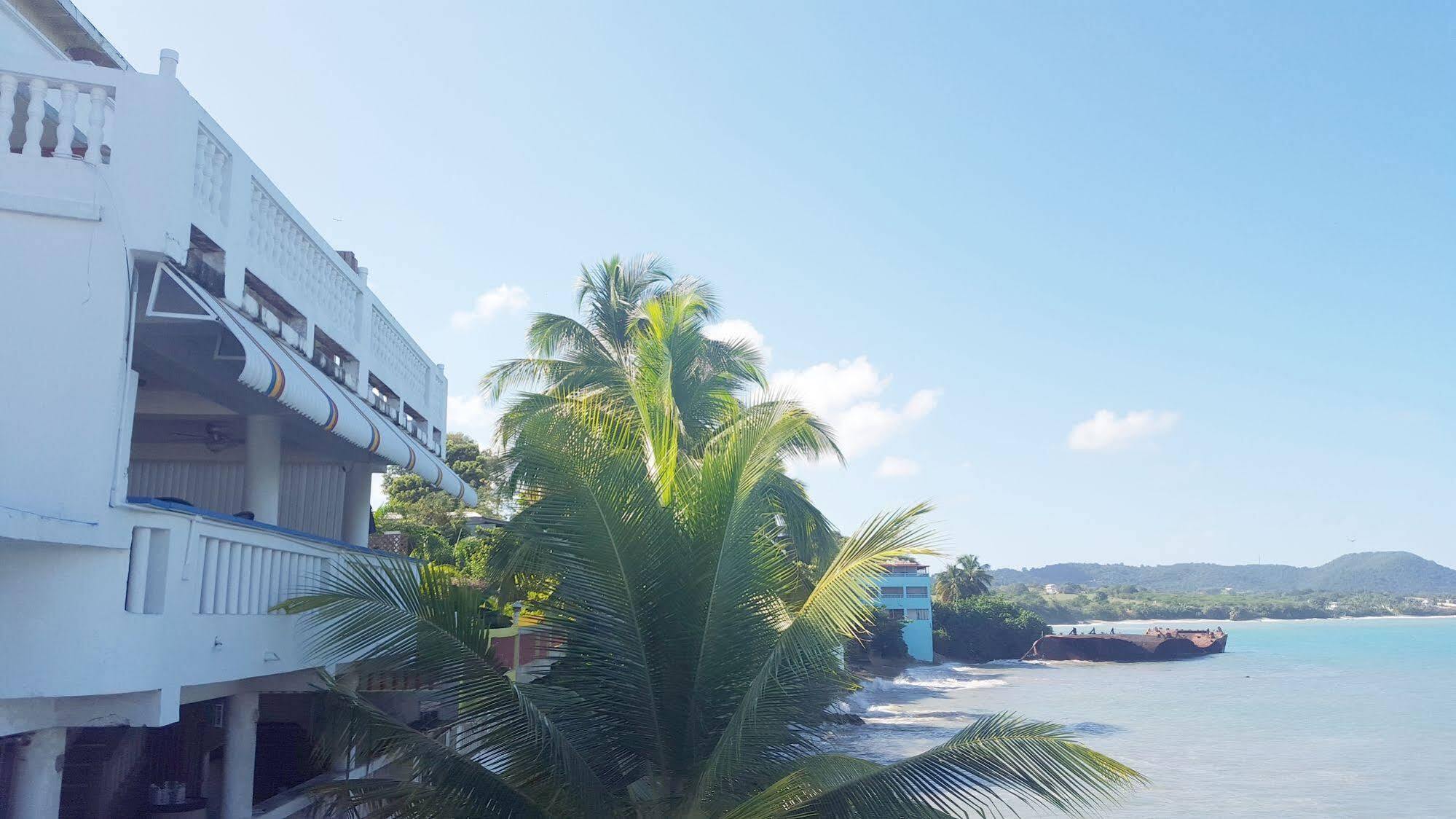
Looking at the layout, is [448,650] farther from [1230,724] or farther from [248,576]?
[1230,724]

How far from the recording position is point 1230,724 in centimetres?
5347

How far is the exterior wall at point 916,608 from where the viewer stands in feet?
271

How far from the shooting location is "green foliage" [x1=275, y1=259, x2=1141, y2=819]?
7.38m

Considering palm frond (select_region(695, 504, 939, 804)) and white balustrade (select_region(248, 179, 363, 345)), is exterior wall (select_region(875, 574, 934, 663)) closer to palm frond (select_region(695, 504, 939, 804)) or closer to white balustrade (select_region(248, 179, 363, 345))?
white balustrade (select_region(248, 179, 363, 345))

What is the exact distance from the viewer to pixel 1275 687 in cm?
7588

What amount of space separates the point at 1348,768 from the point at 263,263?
43.5 meters

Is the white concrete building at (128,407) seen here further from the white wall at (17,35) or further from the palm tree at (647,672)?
the palm tree at (647,672)

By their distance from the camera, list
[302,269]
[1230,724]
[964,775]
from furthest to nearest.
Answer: [1230,724], [302,269], [964,775]

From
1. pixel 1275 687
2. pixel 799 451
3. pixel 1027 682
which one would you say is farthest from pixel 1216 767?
pixel 1275 687

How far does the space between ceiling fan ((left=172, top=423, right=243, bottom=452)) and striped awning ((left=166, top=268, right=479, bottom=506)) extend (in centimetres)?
139

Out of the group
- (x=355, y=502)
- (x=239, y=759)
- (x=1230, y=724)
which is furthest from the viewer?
(x=1230, y=724)

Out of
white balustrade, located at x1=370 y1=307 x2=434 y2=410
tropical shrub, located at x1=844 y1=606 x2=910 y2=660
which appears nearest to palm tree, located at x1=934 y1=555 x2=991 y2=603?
tropical shrub, located at x1=844 y1=606 x2=910 y2=660

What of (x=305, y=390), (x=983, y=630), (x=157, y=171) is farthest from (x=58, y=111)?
(x=983, y=630)

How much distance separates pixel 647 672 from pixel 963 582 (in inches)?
3650
